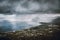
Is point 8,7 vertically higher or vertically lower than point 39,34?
higher

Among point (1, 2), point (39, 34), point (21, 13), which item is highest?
point (1, 2)

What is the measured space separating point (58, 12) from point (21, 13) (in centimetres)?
38

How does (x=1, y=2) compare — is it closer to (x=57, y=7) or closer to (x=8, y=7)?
(x=8, y=7)

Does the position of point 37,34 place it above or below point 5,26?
below

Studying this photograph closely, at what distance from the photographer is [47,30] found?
1.23 meters

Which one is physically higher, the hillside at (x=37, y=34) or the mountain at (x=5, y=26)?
the mountain at (x=5, y=26)

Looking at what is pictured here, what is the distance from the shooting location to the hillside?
3.95ft

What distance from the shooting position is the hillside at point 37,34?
47.4 inches

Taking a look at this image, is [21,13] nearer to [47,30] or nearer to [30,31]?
[30,31]

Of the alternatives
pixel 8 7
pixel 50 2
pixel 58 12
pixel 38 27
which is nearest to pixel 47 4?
pixel 50 2

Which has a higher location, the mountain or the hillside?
the mountain

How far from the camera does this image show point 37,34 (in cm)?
123

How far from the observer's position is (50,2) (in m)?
1.27

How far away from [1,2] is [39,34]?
51cm
